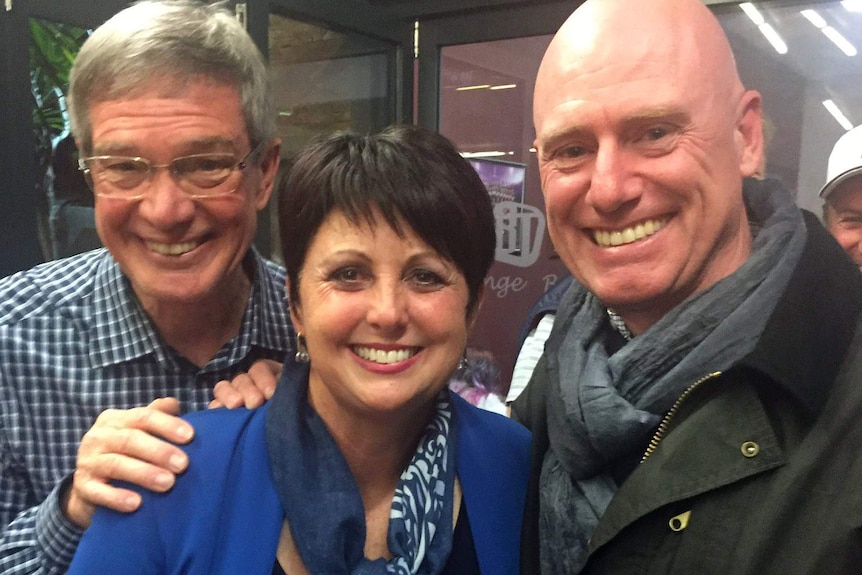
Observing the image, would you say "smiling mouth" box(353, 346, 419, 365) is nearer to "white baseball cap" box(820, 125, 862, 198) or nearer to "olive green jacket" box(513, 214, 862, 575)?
"olive green jacket" box(513, 214, 862, 575)

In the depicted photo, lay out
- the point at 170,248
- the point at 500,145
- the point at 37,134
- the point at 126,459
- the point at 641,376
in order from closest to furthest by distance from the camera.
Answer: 1. the point at 126,459
2. the point at 641,376
3. the point at 170,248
4. the point at 37,134
5. the point at 500,145

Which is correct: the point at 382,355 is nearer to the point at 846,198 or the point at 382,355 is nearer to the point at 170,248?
the point at 170,248

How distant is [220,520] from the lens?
119 cm

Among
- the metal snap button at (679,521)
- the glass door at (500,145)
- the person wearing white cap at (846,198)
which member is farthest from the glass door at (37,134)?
the person wearing white cap at (846,198)

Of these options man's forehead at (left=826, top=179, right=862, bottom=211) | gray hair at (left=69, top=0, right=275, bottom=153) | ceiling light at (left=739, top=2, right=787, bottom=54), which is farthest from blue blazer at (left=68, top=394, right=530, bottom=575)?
ceiling light at (left=739, top=2, right=787, bottom=54)

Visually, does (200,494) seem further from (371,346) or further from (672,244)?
(672,244)

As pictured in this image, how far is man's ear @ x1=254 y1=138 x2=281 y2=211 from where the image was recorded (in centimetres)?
164

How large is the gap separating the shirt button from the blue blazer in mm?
478

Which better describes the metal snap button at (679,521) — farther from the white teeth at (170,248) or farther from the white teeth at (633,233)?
the white teeth at (170,248)

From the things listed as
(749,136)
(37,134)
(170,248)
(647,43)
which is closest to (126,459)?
(170,248)

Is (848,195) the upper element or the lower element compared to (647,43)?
lower

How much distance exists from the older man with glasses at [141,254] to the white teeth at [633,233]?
75 cm

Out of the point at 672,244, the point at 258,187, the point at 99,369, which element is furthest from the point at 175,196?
the point at 672,244

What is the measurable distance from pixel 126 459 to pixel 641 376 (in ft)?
2.80
